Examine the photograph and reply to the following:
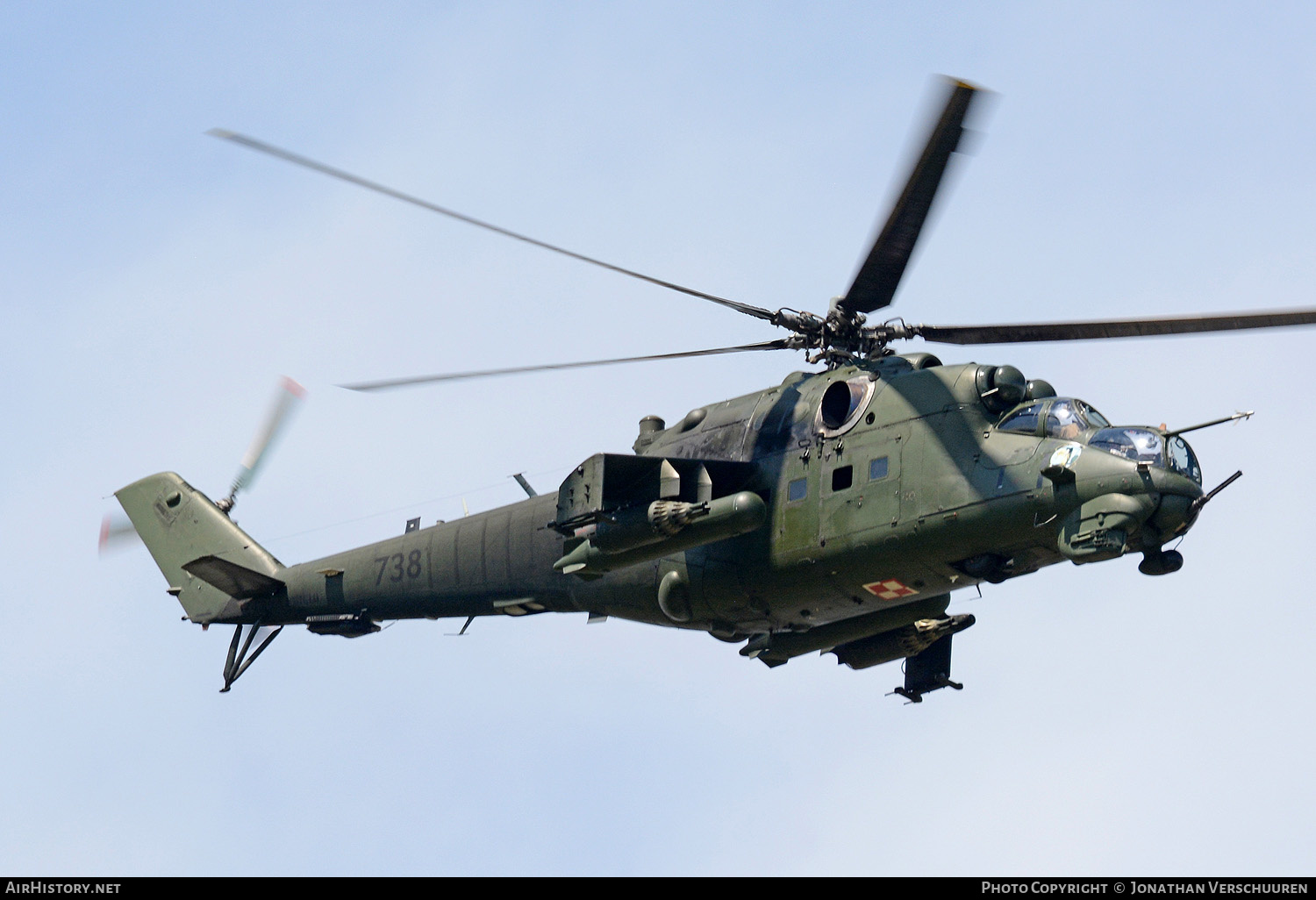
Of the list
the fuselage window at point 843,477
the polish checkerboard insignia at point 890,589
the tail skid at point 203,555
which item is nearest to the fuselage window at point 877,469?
the fuselage window at point 843,477

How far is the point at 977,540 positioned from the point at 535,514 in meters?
8.16

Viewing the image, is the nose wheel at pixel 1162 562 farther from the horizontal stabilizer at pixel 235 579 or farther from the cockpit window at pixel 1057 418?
the horizontal stabilizer at pixel 235 579

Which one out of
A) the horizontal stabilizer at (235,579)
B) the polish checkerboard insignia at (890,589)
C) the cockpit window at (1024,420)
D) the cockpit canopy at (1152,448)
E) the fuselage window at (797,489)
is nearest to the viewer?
the cockpit canopy at (1152,448)

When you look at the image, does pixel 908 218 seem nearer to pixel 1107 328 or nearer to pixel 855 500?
pixel 1107 328

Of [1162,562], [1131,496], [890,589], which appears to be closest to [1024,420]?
[1131,496]

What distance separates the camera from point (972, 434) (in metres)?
24.6

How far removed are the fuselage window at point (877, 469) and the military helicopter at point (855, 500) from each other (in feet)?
0.08

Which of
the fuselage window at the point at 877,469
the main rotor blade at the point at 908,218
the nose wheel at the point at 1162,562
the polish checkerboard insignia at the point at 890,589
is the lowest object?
the nose wheel at the point at 1162,562

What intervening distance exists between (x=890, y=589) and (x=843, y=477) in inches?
70.5

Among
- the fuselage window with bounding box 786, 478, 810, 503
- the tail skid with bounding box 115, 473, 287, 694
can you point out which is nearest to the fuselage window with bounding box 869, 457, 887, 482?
the fuselage window with bounding box 786, 478, 810, 503

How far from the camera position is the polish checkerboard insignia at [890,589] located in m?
25.3
